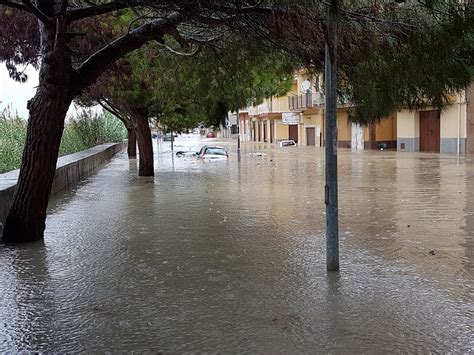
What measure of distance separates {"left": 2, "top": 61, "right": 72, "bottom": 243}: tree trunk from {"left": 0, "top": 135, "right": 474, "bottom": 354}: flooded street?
17.8 inches

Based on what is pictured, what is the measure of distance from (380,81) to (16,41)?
10409mm

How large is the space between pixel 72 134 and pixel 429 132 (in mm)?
20600

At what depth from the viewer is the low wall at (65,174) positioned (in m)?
8.80

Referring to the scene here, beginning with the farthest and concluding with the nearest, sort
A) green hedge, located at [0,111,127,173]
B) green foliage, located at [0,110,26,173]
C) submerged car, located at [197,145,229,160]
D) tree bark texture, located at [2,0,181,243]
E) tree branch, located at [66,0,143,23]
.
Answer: submerged car, located at [197,145,229,160] → green hedge, located at [0,111,127,173] → green foliage, located at [0,110,26,173] → tree bark texture, located at [2,0,181,243] → tree branch, located at [66,0,143,23]

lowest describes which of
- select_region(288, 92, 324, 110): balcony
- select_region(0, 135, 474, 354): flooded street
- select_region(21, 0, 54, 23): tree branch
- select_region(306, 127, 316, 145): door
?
select_region(0, 135, 474, 354): flooded street

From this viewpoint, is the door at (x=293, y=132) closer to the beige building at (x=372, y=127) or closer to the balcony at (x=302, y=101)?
Result: the beige building at (x=372, y=127)

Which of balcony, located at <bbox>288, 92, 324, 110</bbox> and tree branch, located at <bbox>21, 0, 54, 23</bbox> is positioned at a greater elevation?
balcony, located at <bbox>288, 92, 324, 110</bbox>

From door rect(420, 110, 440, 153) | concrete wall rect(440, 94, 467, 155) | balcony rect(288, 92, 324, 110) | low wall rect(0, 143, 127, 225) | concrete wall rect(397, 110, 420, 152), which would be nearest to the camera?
low wall rect(0, 143, 127, 225)

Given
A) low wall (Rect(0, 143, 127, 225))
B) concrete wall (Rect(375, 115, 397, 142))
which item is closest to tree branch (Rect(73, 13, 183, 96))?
low wall (Rect(0, 143, 127, 225))

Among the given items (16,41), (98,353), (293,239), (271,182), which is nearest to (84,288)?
(98,353)

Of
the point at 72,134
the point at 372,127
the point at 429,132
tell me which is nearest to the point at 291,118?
the point at 429,132

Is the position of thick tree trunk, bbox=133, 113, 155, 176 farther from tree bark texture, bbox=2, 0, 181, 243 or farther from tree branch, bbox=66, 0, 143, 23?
tree branch, bbox=66, 0, 143, 23

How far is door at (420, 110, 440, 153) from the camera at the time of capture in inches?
1353

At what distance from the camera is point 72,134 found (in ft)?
92.8
